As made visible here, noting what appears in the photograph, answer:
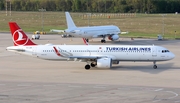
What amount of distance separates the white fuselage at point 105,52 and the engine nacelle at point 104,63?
0.92m

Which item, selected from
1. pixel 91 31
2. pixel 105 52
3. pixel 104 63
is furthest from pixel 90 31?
pixel 104 63

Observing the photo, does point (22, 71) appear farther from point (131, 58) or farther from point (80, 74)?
point (131, 58)

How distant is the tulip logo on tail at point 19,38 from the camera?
56.0m

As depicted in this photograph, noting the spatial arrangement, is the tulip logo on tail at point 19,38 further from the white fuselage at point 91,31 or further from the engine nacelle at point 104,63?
the white fuselage at point 91,31

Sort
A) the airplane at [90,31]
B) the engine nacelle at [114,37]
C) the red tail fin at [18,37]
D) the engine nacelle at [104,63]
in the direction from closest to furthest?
the engine nacelle at [104,63] → the red tail fin at [18,37] → the airplane at [90,31] → the engine nacelle at [114,37]

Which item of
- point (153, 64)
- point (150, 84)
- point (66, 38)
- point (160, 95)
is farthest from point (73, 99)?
point (66, 38)

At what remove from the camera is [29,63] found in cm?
6012

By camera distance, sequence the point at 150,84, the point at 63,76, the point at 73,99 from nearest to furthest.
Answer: the point at 73,99, the point at 150,84, the point at 63,76

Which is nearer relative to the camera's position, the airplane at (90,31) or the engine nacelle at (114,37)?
the airplane at (90,31)

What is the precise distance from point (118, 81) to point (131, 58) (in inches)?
352

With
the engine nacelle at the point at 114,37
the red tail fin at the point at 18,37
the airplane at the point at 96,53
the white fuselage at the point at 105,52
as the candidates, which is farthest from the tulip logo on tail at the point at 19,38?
the engine nacelle at the point at 114,37

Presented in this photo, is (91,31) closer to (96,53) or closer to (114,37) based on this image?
(114,37)

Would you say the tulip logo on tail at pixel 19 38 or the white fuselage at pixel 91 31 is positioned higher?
the tulip logo on tail at pixel 19 38

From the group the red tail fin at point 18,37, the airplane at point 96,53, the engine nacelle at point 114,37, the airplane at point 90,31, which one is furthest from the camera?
the engine nacelle at point 114,37
